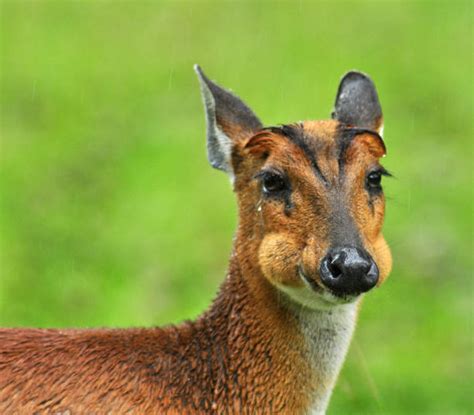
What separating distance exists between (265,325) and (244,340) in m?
0.16

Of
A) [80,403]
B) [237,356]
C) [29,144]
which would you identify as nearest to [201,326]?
[237,356]

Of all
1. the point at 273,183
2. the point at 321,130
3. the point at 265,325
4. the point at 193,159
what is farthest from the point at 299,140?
the point at 193,159

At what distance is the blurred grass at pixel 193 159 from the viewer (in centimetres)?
1496

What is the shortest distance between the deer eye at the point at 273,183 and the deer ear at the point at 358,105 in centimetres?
95

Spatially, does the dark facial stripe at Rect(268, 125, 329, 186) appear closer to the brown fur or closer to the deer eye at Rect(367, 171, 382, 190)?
the brown fur

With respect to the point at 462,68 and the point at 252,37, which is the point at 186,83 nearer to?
the point at 252,37

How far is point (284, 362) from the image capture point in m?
8.41

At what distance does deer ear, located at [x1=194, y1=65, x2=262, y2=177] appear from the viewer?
9.02m

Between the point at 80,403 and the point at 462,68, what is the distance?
1609 centimetres

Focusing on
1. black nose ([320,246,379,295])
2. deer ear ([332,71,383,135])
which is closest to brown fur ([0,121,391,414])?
black nose ([320,246,379,295])

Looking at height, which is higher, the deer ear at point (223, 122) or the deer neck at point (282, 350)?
the deer ear at point (223, 122)

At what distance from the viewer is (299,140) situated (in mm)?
8438

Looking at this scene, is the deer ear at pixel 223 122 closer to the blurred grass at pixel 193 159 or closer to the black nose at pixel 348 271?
the black nose at pixel 348 271

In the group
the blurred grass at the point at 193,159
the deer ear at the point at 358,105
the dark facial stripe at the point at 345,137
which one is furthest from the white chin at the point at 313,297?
the blurred grass at the point at 193,159
